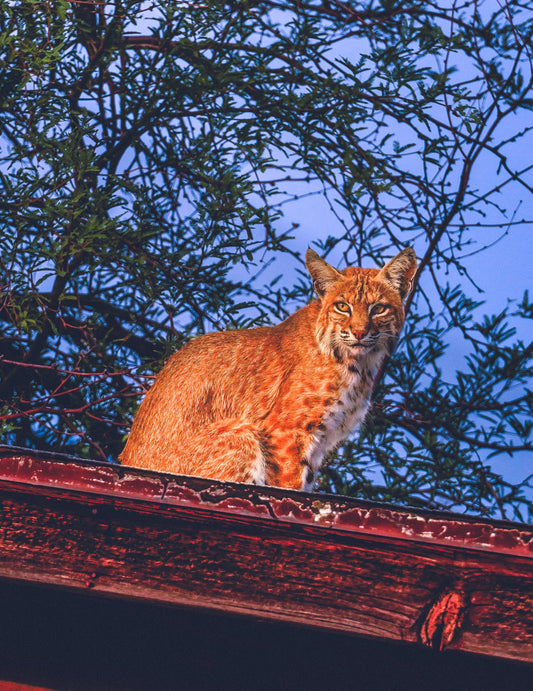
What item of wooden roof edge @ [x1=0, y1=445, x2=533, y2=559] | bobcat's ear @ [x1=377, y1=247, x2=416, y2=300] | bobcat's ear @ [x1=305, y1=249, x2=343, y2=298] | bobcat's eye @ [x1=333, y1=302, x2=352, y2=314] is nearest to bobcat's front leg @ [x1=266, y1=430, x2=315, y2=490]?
bobcat's eye @ [x1=333, y1=302, x2=352, y2=314]

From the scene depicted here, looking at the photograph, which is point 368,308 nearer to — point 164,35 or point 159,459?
point 159,459

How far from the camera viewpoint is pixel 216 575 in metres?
2.12

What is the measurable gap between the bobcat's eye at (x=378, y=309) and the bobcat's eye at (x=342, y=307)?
19cm

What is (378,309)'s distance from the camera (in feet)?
19.8

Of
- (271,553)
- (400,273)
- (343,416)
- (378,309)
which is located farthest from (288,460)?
(271,553)

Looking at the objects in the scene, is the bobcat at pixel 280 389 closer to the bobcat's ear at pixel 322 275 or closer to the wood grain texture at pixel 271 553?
the bobcat's ear at pixel 322 275

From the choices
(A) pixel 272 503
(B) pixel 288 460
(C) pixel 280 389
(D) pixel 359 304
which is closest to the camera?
(A) pixel 272 503

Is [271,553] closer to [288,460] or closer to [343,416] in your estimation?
[288,460]

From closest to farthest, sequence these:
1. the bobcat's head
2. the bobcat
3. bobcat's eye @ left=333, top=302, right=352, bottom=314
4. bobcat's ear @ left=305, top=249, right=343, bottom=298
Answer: the bobcat, the bobcat's head, bobcat's eye @ left=333, top=302, right=352, bottom=314, bobcat's ear @ left=305, top=249, right=343, bottom=298

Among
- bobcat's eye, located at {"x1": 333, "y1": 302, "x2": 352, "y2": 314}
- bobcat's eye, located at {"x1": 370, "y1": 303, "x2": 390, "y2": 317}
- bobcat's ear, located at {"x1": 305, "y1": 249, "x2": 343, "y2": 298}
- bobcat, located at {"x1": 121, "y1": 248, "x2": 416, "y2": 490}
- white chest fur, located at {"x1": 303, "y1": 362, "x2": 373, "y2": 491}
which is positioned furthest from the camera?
bobcat's ear, located at {"x1": 305, "y1": 249, "x2": 343, "y2": 298}

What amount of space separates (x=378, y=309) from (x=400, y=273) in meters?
0.37

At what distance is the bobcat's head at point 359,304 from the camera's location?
18.8ft

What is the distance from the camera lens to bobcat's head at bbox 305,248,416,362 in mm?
5730

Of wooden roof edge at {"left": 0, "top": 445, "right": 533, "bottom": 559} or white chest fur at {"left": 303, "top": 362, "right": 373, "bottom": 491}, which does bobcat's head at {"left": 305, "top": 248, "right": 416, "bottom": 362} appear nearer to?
white chest fur at {"left": 303, "top": 362, "right": 373, "bottom": 491}
